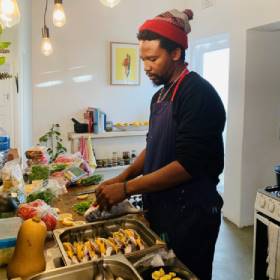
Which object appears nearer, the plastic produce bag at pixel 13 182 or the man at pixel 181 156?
the man at pixel 181 156

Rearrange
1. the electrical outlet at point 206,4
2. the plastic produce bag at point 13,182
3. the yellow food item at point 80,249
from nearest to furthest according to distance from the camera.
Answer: the yellow food item at point 80,249 → the plastic produce bag at point 13,182 → the electrical outlet at point 206,4

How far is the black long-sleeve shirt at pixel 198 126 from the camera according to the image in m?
1.18

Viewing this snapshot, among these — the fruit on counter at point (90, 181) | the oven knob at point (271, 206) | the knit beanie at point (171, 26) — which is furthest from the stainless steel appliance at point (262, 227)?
the knit beanie at point (171, 26)

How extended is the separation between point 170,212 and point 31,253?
1.85ft

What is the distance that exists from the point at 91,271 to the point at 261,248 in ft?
5.43

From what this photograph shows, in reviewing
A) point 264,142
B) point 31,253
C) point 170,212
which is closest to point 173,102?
point 170,212

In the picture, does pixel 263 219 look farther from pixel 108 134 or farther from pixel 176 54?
pixel 108 134

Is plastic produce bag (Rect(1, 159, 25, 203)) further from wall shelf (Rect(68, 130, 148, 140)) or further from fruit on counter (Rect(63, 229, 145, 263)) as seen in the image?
wall shelf (Rect(68, 130, 148, 140))

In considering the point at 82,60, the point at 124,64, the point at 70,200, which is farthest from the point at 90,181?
the point at 124,64

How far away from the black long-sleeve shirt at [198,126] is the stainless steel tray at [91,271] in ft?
1.39

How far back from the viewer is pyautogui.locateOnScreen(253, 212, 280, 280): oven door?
219 centimetres

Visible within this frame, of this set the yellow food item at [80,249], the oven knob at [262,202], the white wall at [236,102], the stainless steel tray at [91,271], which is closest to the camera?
the stainless steel tray at [91,271]

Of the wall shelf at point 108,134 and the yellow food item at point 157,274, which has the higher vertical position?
the wall shelf at point 108,134

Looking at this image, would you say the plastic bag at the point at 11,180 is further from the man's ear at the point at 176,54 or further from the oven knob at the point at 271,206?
the oven knob at the point at 271,206
